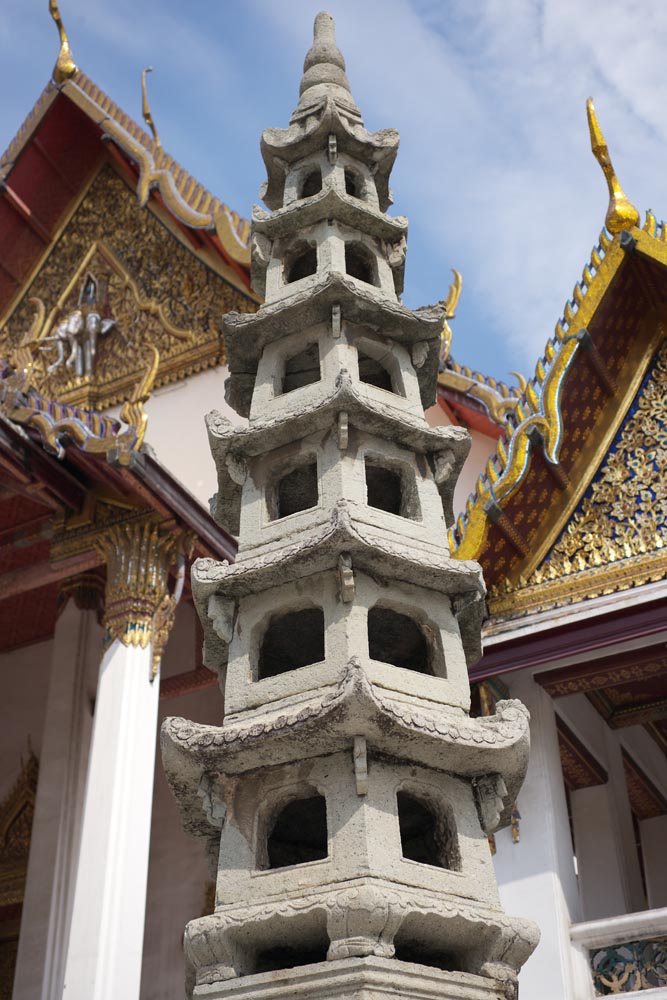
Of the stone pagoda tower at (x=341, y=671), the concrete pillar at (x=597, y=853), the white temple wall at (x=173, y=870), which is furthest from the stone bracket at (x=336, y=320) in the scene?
the white temple wall at (x=173, y=870)

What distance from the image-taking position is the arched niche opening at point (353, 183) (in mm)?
7492

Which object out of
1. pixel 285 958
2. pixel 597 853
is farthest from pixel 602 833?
pixel 285 958

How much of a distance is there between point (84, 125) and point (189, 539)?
5109mm

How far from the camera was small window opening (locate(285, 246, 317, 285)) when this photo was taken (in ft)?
23.8

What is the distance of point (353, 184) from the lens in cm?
758

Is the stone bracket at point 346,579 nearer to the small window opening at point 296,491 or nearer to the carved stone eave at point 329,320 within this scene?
the small window opening at point 296,491

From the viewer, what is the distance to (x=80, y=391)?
1098 centimetres

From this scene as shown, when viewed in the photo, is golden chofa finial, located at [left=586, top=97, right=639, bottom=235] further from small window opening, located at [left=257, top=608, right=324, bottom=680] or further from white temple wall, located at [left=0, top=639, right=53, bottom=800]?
white temple wall, located at [left=0, top=639, right=53, bottom=800]

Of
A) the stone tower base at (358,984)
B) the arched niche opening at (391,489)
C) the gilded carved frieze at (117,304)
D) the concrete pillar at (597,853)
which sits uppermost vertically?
the gilded carved frieze at (117,304)

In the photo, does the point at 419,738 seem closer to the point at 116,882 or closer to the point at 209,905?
the point at 116,882

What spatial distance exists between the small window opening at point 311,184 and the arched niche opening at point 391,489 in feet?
6.99

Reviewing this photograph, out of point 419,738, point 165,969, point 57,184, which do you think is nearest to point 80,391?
point 57,184

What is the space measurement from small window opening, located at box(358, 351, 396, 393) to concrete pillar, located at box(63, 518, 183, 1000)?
2.10 m

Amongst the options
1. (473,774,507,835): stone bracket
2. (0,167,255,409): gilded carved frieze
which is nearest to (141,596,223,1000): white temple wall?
(0,167,255,409): gilded carved frieze
